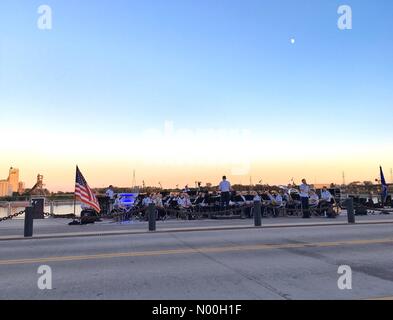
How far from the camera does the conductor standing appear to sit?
72.7 feet

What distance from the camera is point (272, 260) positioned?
9.38 meters

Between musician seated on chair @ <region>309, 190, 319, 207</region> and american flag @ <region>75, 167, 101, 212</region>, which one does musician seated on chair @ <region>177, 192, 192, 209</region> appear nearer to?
american flag @ <region>75, 167, 101, 212</region>

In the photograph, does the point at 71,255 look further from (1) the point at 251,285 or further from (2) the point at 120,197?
(2) the point at 120,197

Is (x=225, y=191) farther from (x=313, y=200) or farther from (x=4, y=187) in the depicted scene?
(x=4, y=187)

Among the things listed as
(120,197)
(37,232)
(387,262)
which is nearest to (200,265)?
(387,262)

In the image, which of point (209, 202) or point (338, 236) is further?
point (209, 202)

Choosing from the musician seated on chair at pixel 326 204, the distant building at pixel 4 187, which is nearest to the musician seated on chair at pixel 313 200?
the musician seated on chair at pixel 326 204

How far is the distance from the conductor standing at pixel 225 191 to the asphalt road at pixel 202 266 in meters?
7.97

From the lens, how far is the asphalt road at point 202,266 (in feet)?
21.7

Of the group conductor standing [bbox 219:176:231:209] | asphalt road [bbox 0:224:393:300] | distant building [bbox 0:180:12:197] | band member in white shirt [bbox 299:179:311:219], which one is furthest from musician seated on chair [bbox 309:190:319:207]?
distant building [bbox 0:180:12:197]

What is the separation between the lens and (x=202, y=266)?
873 cm

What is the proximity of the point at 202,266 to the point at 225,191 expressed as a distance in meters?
13.8

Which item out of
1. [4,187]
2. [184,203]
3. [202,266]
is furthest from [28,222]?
[4,187]
